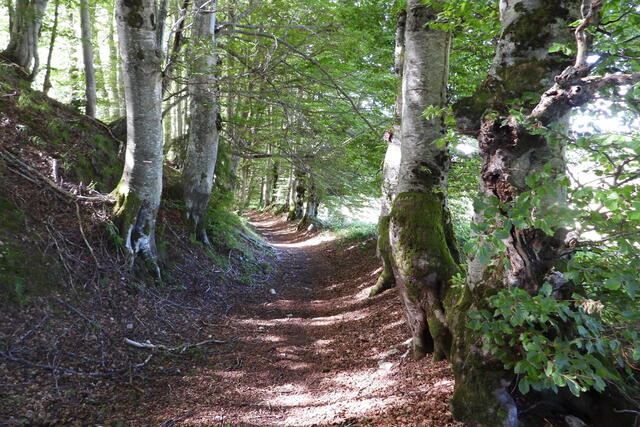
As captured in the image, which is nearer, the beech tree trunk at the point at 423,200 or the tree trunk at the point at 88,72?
the beech tree trunk at the point at 423,200

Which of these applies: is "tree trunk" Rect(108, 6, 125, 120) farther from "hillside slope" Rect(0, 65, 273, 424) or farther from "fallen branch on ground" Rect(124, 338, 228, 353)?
"fallen branch on ground" Rect(124, 338, 228, 353)

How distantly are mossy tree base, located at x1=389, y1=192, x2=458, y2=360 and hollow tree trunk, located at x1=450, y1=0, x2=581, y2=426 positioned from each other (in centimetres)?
104

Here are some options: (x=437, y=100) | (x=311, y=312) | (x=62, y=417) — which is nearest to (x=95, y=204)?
(x=62, y=417)

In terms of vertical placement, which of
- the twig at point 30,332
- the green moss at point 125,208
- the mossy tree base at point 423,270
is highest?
the green moss at point 125,208

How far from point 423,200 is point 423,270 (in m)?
0.90

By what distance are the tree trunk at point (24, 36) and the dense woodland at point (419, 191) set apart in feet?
0.15

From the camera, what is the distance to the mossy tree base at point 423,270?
392 cm

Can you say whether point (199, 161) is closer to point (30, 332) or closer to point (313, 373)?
point (30, 332)

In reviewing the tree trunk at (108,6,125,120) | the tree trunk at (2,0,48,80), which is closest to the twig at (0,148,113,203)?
the tree trunk at (2,0,48,80)

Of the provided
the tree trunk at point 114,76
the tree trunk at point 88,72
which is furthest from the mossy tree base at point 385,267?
the tree trunk at point 114,76

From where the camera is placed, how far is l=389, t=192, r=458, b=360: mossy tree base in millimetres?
3920

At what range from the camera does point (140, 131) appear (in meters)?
6.06

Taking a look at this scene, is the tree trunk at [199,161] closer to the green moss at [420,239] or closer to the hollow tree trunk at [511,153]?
the green moss at [420,239]

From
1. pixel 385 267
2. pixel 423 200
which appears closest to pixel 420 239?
pixel 423 200
